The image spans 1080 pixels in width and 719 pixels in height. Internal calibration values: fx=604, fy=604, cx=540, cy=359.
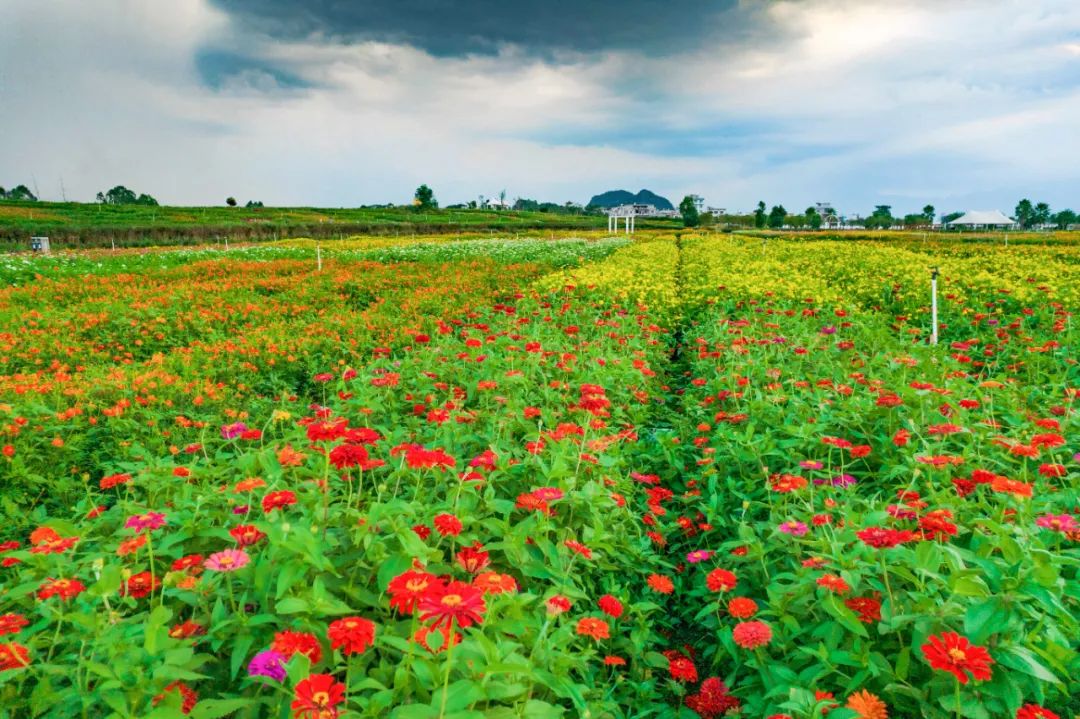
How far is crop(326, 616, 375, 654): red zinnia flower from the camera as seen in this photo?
1385 mm

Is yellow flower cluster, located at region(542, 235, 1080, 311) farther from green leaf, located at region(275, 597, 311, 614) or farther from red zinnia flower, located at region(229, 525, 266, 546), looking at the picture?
green leaf, located at region(275, 597, 311, 614)

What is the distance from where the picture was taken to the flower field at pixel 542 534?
161 centimetres

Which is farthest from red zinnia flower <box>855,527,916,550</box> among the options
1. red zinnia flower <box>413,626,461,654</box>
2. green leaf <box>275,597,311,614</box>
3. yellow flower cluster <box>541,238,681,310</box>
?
yellow flower cluster <box>541,238,681,310</box>

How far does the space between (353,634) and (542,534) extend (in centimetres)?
112

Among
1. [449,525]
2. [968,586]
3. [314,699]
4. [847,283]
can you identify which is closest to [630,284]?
[847,283]

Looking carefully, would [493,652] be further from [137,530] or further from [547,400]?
[547,400]

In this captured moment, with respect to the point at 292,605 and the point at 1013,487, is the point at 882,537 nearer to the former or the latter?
the point at 1013,487

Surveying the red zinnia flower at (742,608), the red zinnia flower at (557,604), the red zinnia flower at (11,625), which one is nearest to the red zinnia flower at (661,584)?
the red zinnia flower at (742,608)

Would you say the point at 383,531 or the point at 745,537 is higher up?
the point at 383,531

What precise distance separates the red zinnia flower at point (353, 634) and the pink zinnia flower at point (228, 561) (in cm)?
39

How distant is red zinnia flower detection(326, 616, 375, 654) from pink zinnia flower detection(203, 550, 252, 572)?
1.28 feet

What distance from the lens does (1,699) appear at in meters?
1.58

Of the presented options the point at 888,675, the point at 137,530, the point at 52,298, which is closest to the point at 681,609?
the point at 888,675

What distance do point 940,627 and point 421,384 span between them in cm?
360
